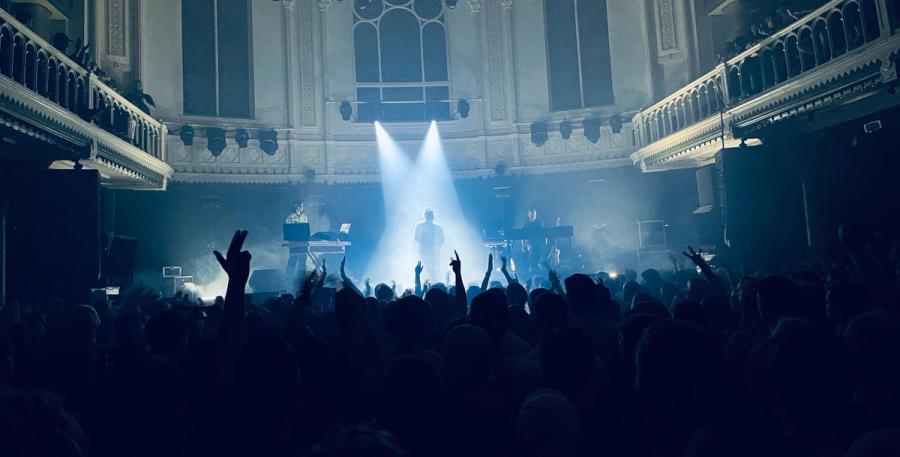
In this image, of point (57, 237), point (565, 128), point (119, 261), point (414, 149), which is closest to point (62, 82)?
point (57, 237)

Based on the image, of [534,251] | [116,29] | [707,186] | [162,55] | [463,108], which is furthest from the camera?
[463,108]

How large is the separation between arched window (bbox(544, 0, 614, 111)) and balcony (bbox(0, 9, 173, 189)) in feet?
41.8

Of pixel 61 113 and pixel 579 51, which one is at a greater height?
pixel 579 51

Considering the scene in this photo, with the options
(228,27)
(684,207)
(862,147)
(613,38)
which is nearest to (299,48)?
(228,27)

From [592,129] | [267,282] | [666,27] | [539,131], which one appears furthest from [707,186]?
[267,282]

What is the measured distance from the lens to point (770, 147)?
41.6 feet

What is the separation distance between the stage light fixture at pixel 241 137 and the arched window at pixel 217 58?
0.84m

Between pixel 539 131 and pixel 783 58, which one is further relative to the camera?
pixel 539 131

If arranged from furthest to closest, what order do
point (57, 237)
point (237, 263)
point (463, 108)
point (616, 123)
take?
point (463, 108), point (616, 123), point (57, 237), point (237, 263)

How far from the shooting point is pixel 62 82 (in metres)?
10.9

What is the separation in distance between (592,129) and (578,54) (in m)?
2.74

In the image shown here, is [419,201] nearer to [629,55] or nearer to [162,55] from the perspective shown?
[629,55]

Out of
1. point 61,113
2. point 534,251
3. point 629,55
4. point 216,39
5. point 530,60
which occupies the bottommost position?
point 534,251

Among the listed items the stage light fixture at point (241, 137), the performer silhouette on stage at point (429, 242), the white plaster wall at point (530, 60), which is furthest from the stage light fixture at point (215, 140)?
the white plaster wall at point (530, 60)
